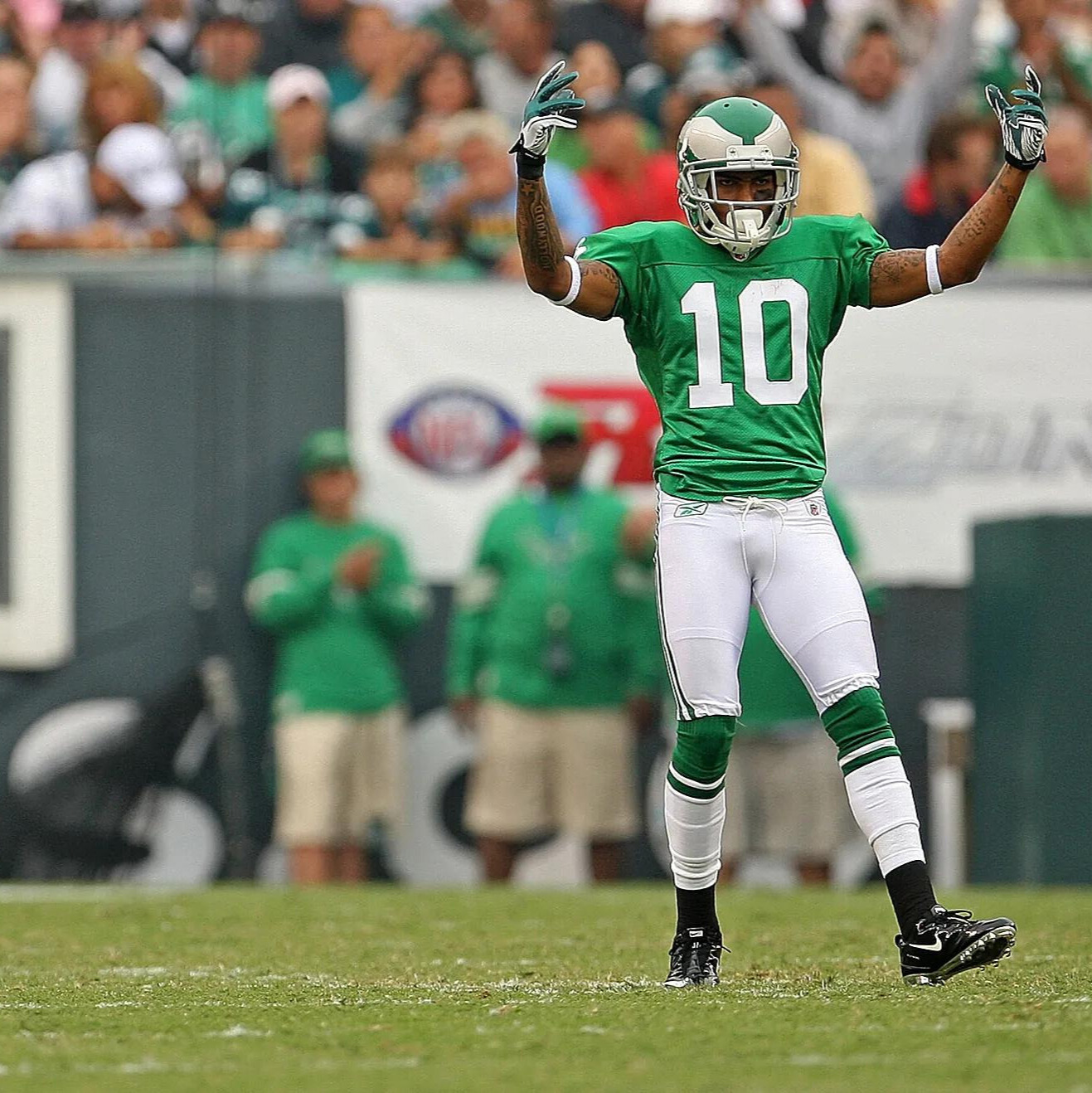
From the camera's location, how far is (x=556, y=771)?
9906mm

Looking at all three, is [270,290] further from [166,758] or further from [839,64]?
[839,64]

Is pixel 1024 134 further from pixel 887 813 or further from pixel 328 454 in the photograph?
pixel 328 454

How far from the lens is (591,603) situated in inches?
388

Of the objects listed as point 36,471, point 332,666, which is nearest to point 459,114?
point 36,471

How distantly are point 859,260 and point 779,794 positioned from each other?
4752 mm

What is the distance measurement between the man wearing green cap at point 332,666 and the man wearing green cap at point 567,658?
39cm

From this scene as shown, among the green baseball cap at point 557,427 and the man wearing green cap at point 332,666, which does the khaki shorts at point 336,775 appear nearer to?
the man wearing green cap at point 332,666

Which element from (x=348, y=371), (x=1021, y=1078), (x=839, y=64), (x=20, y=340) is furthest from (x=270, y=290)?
(x=1021, y=1078)

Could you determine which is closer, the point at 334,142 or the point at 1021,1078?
the point at 1021,1078

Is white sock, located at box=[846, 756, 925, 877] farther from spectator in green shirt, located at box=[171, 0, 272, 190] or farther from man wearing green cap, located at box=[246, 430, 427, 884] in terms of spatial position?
spectator in green shirt, located at box=[171, 0, 272, 190]

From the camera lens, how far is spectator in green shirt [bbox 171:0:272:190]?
10766 millimetres

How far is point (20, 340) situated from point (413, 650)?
2.33 metres

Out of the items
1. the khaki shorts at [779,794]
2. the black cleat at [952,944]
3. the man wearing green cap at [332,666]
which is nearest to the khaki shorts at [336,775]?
the man wearing green cap at [332,666]

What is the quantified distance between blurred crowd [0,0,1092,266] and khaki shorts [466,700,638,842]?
Answer: 2196 millimetres
